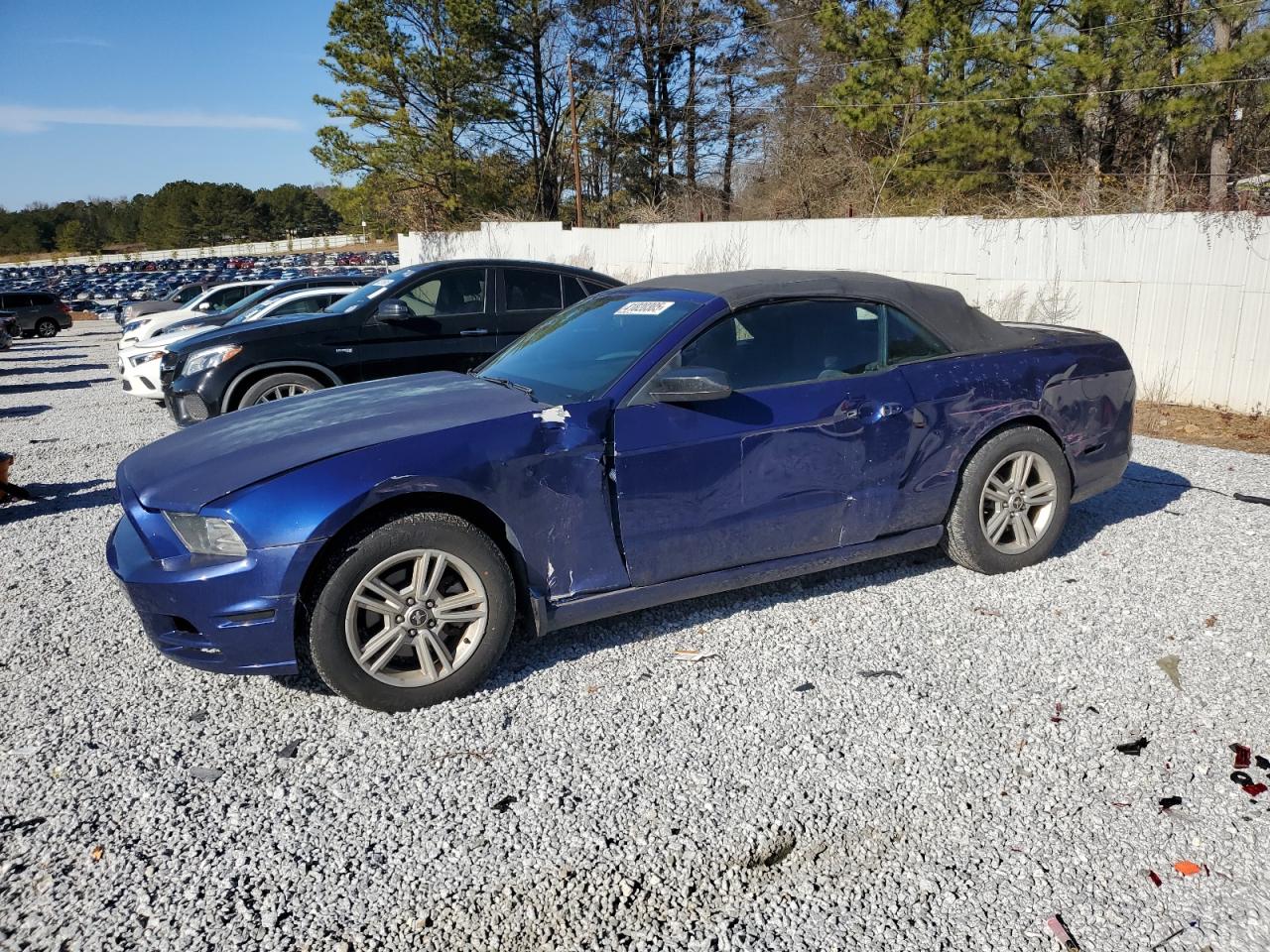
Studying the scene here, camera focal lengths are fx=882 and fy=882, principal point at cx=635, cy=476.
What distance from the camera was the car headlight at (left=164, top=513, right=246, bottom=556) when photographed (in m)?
3.26

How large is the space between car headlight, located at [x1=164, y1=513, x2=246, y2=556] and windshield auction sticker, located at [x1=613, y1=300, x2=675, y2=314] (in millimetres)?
2165

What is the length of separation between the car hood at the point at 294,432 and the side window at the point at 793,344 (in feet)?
3.01

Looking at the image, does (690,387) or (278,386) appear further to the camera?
(278,386)

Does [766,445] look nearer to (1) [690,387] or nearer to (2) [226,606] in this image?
(1) [690,387]

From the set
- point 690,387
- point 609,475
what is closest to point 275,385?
point 609,475

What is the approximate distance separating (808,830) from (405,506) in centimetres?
188

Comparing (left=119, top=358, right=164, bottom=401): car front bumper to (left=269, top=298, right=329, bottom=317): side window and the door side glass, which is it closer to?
(left=269, top=298, right=329, bottom=317): side window

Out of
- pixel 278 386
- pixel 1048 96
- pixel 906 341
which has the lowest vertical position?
pixel 278 386

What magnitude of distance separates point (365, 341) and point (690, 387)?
5.23 meters

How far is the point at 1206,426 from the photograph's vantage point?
896 cm

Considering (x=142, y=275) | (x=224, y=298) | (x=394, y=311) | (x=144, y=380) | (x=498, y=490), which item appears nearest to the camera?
(x=498, y=490)

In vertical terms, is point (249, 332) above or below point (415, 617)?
above

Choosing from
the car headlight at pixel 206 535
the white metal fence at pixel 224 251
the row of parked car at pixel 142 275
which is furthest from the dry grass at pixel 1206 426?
the white metal fence at pixel 224 251

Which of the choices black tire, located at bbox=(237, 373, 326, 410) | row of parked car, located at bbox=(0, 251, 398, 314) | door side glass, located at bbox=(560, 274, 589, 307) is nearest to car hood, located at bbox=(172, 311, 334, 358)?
black tire, located at bbox=(237, 373, 326, 410)
